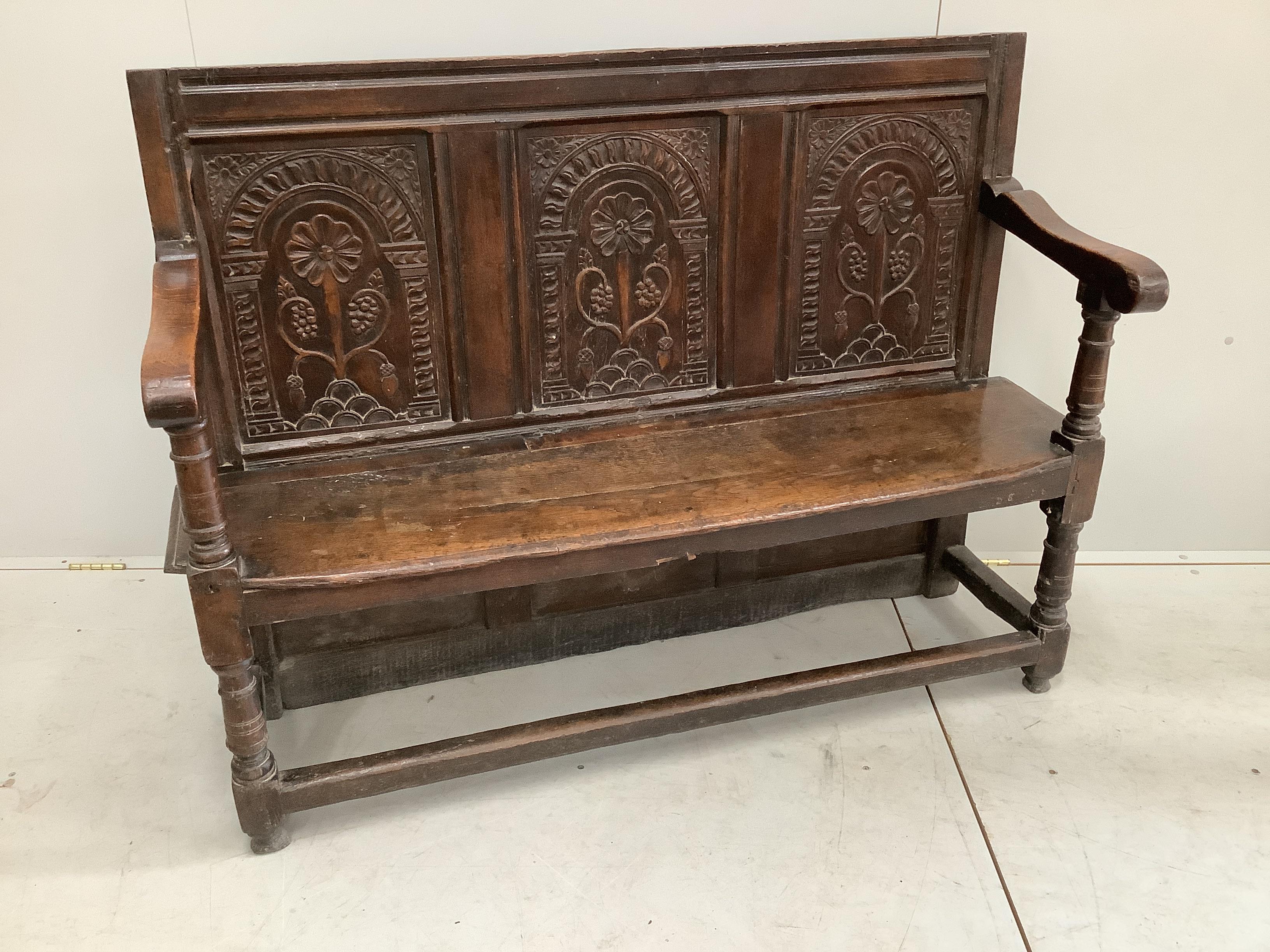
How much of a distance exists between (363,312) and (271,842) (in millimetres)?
1125

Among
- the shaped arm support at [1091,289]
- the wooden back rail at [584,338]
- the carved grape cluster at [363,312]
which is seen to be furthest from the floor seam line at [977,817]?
the carved grape cluster at [363,312]

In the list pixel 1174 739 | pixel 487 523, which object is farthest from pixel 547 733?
pixel 1174 739

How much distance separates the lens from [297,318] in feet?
7.64

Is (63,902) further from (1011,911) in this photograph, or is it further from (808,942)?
(1011,911)

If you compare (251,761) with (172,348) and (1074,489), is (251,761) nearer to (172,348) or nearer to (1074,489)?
(172,348)

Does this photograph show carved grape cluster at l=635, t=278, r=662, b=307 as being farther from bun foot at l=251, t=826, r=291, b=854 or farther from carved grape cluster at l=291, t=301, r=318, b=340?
bun foot at l=251, t=826, r=291, b=854

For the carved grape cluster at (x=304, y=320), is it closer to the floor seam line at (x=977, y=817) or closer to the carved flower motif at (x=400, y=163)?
the carved flower motif at (x=400, y=163)

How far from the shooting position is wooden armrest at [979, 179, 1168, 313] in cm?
222

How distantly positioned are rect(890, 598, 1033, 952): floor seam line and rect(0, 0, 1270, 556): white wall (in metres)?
0.80

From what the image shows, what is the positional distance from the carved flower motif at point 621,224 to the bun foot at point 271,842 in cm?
142

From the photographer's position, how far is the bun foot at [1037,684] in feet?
8.86

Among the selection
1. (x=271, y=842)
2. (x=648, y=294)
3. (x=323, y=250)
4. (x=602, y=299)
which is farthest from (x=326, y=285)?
(x=271, y=842)

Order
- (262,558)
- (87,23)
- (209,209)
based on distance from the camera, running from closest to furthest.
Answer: (262,558) < (209,209) < (87,23)

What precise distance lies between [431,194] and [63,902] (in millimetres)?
1597
